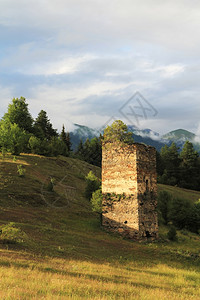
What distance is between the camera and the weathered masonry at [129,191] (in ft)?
78.3

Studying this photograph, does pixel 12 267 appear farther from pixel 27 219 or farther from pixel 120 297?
pixel 27 219

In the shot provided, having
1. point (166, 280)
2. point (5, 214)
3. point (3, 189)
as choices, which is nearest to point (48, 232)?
point (5, 214)

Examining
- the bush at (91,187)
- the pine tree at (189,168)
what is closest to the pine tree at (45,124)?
the pine tree at (189,168)

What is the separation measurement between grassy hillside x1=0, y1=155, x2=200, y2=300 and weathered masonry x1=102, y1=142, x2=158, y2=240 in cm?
131

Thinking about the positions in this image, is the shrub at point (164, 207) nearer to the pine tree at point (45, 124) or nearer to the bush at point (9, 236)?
the bush at point (9, 236)

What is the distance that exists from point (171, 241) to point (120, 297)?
63.2ft

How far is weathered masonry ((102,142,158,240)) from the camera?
23.9 meters

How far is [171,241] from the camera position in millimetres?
26375

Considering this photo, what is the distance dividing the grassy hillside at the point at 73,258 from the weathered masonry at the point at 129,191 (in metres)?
1.31

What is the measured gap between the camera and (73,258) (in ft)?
46.6

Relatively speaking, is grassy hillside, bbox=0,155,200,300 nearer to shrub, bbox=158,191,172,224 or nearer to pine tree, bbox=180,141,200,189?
shrub, bbox=158,191,172,224

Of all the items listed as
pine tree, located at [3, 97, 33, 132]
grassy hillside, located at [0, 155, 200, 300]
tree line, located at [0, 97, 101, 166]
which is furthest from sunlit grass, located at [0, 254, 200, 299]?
pine tree, located at [3, 97, 33, 132]

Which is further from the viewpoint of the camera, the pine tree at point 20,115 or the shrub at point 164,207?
the pine tree at point 20,115

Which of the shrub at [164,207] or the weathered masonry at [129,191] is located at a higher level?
the weathered masonry at [129,191]
